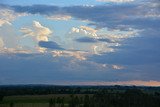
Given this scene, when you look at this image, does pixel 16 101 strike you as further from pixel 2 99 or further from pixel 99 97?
pixel 99 97

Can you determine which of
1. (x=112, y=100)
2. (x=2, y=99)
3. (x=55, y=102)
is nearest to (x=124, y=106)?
(x=112, y=100)

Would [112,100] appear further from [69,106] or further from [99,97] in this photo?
[69,106]

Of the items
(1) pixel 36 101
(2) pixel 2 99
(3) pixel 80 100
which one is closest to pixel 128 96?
(3) pixel 80 100

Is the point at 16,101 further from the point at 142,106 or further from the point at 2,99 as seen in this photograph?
the point at 142,106

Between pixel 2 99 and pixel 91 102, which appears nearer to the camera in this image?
pixel 91 102

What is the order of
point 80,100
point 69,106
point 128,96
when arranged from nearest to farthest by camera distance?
1. point 69,106
2. point 80,100
3. point 128,96

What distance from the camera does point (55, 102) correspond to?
15912cm

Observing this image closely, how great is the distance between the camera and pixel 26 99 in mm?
171625

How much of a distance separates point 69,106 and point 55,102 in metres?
13.1

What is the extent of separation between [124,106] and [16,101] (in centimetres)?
4400

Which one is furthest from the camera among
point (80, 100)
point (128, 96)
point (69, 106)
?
point (128, 96)

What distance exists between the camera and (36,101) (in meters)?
165

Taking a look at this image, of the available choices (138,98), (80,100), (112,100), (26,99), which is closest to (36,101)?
(26,99)

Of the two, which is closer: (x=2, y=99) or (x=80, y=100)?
(x=80, y=100)
